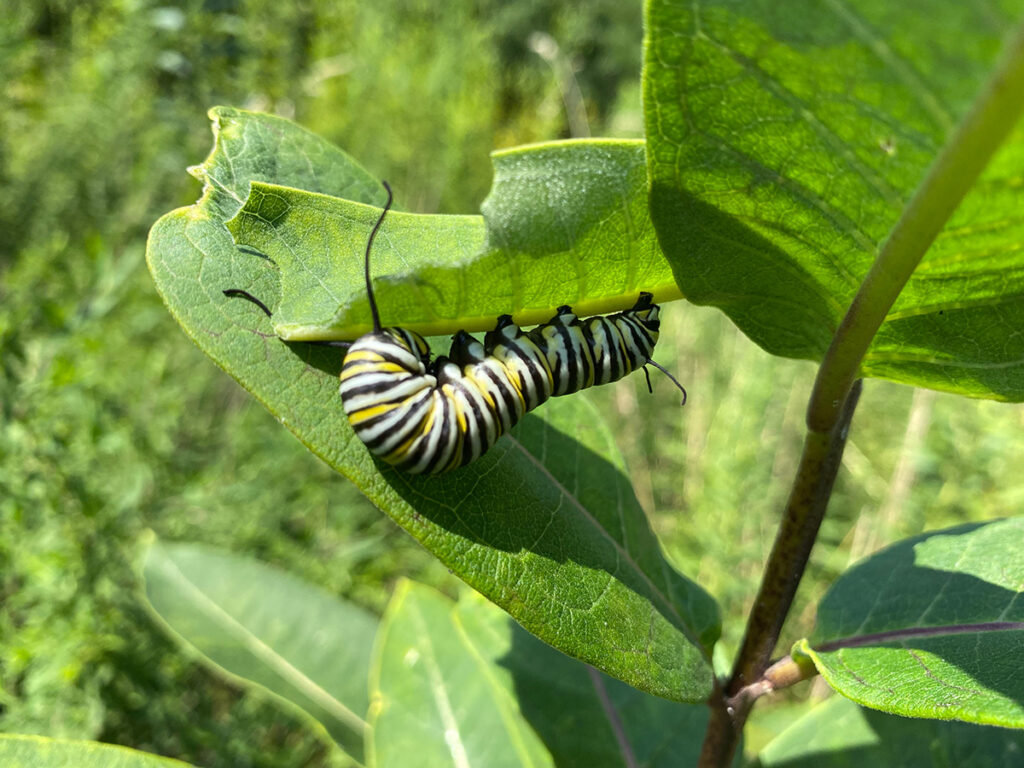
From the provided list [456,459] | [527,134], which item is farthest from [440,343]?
[527,134]

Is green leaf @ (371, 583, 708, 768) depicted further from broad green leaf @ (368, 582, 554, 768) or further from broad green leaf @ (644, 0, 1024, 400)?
broad green leaf @ (644, 0, 1024, 400)

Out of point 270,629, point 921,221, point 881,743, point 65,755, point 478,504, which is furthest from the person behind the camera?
point 270,629

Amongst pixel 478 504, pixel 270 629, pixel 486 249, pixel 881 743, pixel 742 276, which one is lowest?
pixel 270 629

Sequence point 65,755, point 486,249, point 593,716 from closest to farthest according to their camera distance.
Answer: point 486,249
point 65,755
point 593,716

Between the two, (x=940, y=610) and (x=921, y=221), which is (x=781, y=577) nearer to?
(x=940, y=610)

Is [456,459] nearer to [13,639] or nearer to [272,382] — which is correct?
[272,382]

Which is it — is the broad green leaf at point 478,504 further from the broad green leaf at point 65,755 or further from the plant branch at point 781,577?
the broad green leaf at point 65,755

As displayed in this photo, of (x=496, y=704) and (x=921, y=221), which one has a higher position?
(x=921, y=221)

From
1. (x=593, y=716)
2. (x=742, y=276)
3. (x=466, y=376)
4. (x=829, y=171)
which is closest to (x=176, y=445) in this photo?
(x=593, y=716)

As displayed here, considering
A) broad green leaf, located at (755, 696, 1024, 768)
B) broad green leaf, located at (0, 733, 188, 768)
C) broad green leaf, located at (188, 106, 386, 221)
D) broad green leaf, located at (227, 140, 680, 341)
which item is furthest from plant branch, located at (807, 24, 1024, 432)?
broad green leaf, located at (0, 733, 188, 768)
